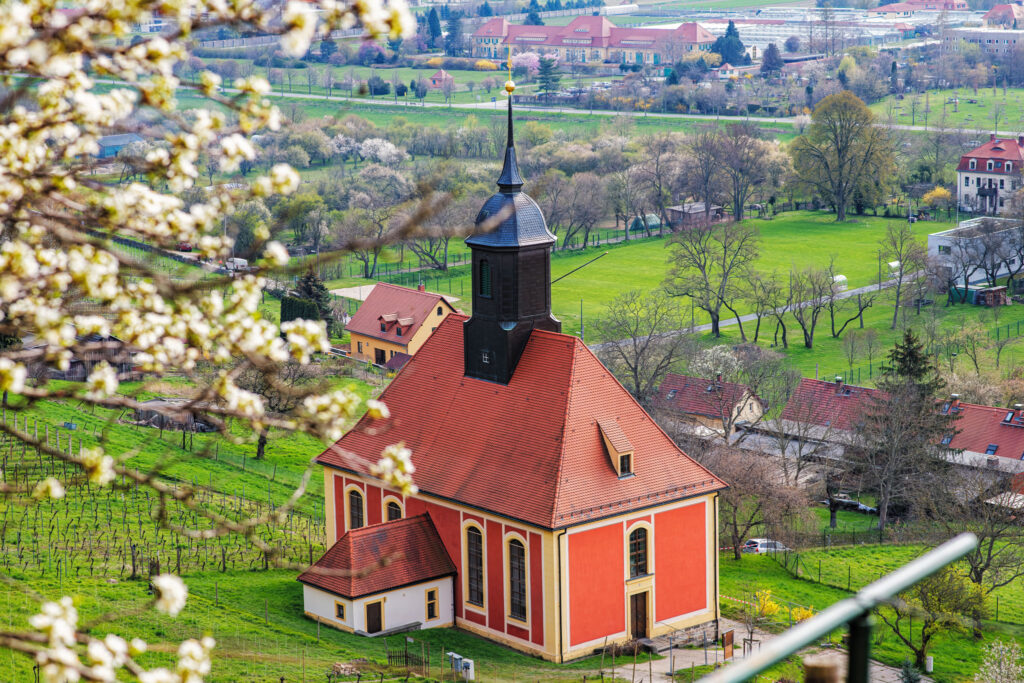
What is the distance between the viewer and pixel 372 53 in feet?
590

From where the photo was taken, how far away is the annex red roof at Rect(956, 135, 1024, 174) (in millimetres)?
109250

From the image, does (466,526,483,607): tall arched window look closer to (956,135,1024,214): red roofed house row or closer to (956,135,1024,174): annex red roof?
(956,135,1024,214): red roofed house row

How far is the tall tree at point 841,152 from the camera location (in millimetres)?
108875

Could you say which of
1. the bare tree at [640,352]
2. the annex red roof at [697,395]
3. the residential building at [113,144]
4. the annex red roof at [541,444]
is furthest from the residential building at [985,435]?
the residential building at [113,144]

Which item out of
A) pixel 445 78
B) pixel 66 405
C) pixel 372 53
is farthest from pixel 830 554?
pixel 372 53

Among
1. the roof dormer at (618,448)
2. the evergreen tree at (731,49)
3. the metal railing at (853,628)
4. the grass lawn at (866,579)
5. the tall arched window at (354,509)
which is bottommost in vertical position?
the grass lawn at (866,579)

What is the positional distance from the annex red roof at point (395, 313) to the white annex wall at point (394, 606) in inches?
1419

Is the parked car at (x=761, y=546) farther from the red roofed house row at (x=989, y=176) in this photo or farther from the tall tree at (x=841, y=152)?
the red roofed house row at (x=989, y=176)

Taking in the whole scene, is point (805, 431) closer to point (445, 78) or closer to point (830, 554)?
point (830, 554)

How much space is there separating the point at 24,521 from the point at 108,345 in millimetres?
30164

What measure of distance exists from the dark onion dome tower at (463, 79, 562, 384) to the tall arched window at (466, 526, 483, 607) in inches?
157

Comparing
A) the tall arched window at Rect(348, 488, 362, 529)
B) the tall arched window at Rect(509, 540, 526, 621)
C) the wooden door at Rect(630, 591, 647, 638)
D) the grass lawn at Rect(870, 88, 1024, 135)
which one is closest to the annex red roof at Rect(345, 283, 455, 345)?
the tall arched window at Rect(348, 488, 362, 529)

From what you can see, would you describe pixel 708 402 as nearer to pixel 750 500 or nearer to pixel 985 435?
pixel 985 435

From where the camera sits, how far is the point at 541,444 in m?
34.5
